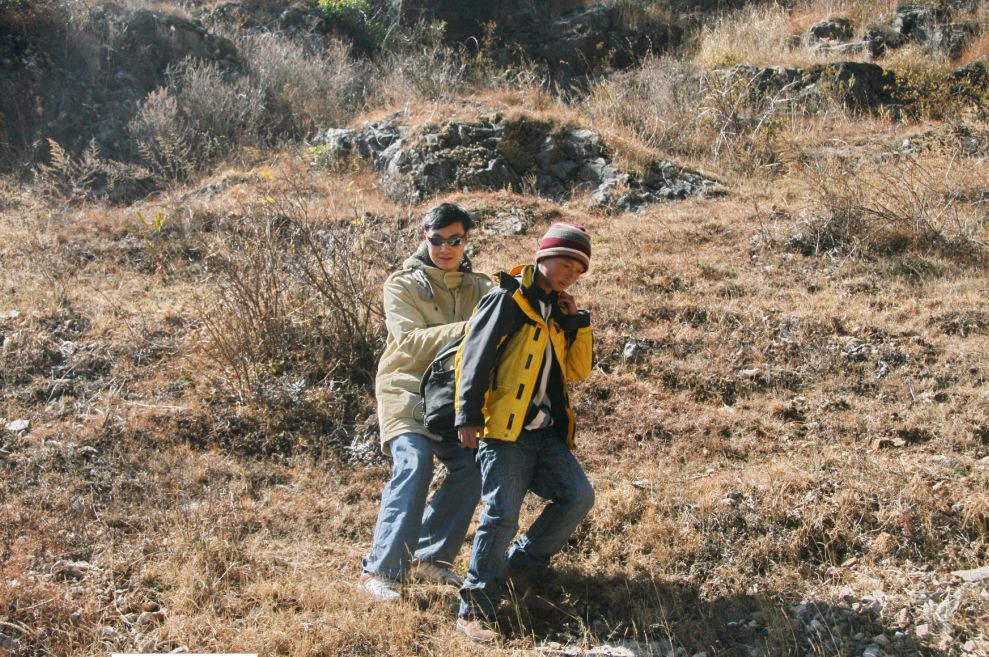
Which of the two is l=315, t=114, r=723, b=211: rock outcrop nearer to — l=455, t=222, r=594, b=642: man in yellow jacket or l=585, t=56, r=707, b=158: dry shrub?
l=585, t=56, r=707, b=158: dry shrub

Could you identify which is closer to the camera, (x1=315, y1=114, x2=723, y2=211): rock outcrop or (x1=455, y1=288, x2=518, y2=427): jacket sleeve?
(x1=455, y1=288, x2=518, y2=427): jacket sleeve

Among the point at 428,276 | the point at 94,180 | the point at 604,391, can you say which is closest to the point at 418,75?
the point at 94,180

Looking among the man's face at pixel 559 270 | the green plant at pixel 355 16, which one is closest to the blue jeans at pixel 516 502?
the man's face at pixel 559 270

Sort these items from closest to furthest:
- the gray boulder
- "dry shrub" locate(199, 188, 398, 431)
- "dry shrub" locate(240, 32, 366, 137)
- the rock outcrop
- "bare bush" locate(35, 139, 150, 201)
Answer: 1. "dry shrub" locate(199, 188, 398, 431)
2. the rock outcrop
3. "bare bush" locate(35, 139, 150, 201)
4. "dry shrub" locate(240, 32, 366, 137)
5. the gray boulder

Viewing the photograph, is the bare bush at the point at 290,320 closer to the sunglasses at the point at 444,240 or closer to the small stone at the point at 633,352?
the small stone at the point at 633,352

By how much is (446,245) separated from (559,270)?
586 mm

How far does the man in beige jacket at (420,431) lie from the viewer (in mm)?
3523

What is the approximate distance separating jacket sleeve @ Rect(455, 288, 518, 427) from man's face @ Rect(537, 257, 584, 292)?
0.20 metres

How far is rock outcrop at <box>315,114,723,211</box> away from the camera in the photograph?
8.45 m

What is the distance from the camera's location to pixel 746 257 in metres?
6.99

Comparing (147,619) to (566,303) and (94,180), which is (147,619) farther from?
(94,180)

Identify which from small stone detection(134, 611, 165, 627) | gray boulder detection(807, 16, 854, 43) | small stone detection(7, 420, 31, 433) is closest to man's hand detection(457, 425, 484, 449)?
small stone detection(134, 611, 165, 627)

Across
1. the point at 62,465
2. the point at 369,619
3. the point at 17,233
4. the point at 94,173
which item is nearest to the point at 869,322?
the point at 369,619

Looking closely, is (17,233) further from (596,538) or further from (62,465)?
(596,538)
